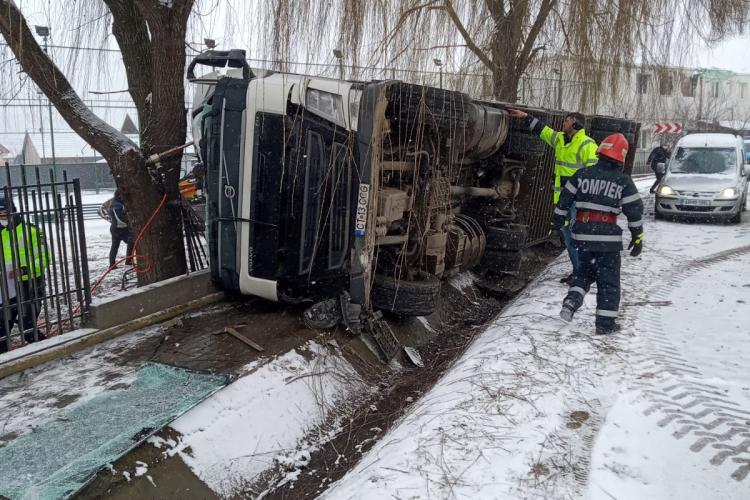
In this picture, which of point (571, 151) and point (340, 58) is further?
point (571, 151)

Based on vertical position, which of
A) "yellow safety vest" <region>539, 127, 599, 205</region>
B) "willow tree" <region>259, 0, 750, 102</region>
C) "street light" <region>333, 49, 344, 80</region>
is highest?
"willow tree" <region>259, 0, 750, 102</region>

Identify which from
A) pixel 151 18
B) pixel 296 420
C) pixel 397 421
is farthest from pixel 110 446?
pixel 151 18

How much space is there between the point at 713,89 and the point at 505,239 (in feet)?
119

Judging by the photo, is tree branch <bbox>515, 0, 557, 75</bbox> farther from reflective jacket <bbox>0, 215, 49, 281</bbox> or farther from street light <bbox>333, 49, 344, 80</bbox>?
reflective jacket <bbox>0, 215, 49, 281</bbox>

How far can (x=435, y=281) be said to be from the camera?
561cm

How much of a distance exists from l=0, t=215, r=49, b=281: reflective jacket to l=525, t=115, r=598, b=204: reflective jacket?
214 inches

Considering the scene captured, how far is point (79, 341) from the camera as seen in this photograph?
4598 mm

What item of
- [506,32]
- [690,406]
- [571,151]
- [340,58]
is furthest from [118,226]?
[690,406]

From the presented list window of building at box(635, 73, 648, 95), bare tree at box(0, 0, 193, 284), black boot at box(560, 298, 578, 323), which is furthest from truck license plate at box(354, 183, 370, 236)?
window of building at box(635, 73, 648, 95)

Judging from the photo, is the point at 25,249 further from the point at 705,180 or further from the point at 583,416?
the point at 705,180

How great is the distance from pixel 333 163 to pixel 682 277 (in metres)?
4.96

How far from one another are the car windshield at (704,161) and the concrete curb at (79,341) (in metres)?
11.8

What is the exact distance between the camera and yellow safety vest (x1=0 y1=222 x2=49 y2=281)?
16.7ft

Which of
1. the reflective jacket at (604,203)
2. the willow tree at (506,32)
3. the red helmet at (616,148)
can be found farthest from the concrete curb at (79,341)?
the red helmet at (616,148)
